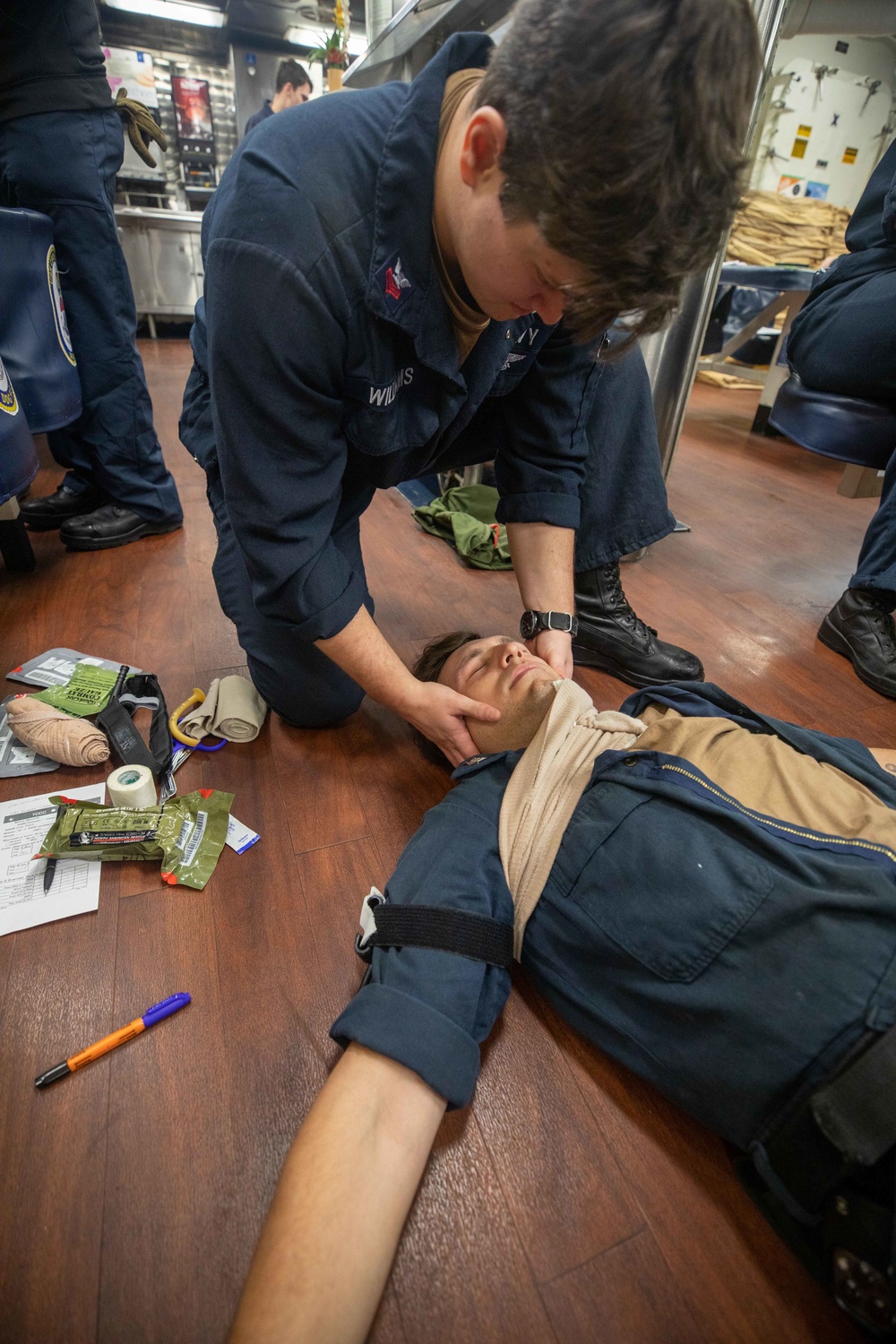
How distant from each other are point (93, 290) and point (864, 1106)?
208 cm

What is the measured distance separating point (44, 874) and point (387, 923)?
545 millimetres

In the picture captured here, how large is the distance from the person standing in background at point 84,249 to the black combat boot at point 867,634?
184 cm

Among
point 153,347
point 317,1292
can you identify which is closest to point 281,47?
point 153,347

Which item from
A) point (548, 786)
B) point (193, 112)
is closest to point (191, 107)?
point (193, 112)

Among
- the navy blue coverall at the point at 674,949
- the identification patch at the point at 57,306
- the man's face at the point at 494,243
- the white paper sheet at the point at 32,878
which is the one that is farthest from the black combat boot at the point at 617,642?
the identification patch at the point at 57,306

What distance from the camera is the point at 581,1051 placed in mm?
793

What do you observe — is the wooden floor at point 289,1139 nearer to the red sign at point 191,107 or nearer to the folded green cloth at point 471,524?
the folded green cloth at point 471,524

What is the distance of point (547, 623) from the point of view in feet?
3.95

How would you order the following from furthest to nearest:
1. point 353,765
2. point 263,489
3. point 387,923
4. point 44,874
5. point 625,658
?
point 625,658 → point 353,765 → point 44,874 → point 263,489 → point 387,923

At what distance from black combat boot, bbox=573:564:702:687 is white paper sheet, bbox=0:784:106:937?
1015 mm

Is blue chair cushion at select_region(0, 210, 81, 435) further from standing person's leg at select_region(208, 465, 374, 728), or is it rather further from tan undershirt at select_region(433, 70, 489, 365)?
tan undershirt at select_region(433, 70, 489, 365)

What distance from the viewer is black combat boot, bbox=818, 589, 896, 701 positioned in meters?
1.50

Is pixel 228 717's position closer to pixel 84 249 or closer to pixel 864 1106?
pixel 864 1106

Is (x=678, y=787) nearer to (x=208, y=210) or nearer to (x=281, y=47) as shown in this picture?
(x=208, y=210)
